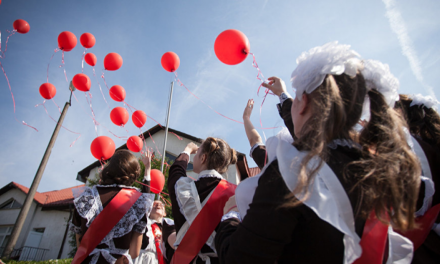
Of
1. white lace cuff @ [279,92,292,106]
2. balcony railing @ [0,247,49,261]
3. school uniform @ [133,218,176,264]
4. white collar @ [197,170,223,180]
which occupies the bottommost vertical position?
school uniform @ [133,218,176,264]

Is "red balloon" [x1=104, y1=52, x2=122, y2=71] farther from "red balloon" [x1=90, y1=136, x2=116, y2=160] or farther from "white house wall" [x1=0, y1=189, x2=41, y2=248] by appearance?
"white house wall" [x1=0, y1=189, x2=41, y2=248]

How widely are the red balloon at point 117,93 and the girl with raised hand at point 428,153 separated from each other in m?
5.16

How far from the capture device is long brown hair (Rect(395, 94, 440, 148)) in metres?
1.20

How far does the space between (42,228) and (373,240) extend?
58.3 ft

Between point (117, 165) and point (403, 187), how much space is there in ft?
6.95

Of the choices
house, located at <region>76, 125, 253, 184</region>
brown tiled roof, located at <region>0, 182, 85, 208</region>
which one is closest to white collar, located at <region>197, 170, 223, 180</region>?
house, located at <region>76, 125, 253, 184</region>

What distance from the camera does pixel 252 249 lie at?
0.74 m

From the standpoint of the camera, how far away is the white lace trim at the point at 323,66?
2.94 ft

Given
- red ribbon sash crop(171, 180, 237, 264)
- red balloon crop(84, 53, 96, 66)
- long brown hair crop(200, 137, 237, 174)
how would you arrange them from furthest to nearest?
1. red balloon crop(84, 53, 96, 66)
2. long brown hair crop(200, 137, 237, 174)
3. red ribbon sash crop(171, 180, 237, 264)

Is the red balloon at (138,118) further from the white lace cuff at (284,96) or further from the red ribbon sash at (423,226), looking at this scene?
the red ribbon sash at (423,226)

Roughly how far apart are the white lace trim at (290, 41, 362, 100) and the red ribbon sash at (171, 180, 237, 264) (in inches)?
44.5

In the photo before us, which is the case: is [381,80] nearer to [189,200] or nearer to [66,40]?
[189,200]

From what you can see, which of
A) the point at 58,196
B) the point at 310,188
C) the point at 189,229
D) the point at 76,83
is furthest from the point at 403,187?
the point at 58,196

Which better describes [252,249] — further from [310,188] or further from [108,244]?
[108,244]
